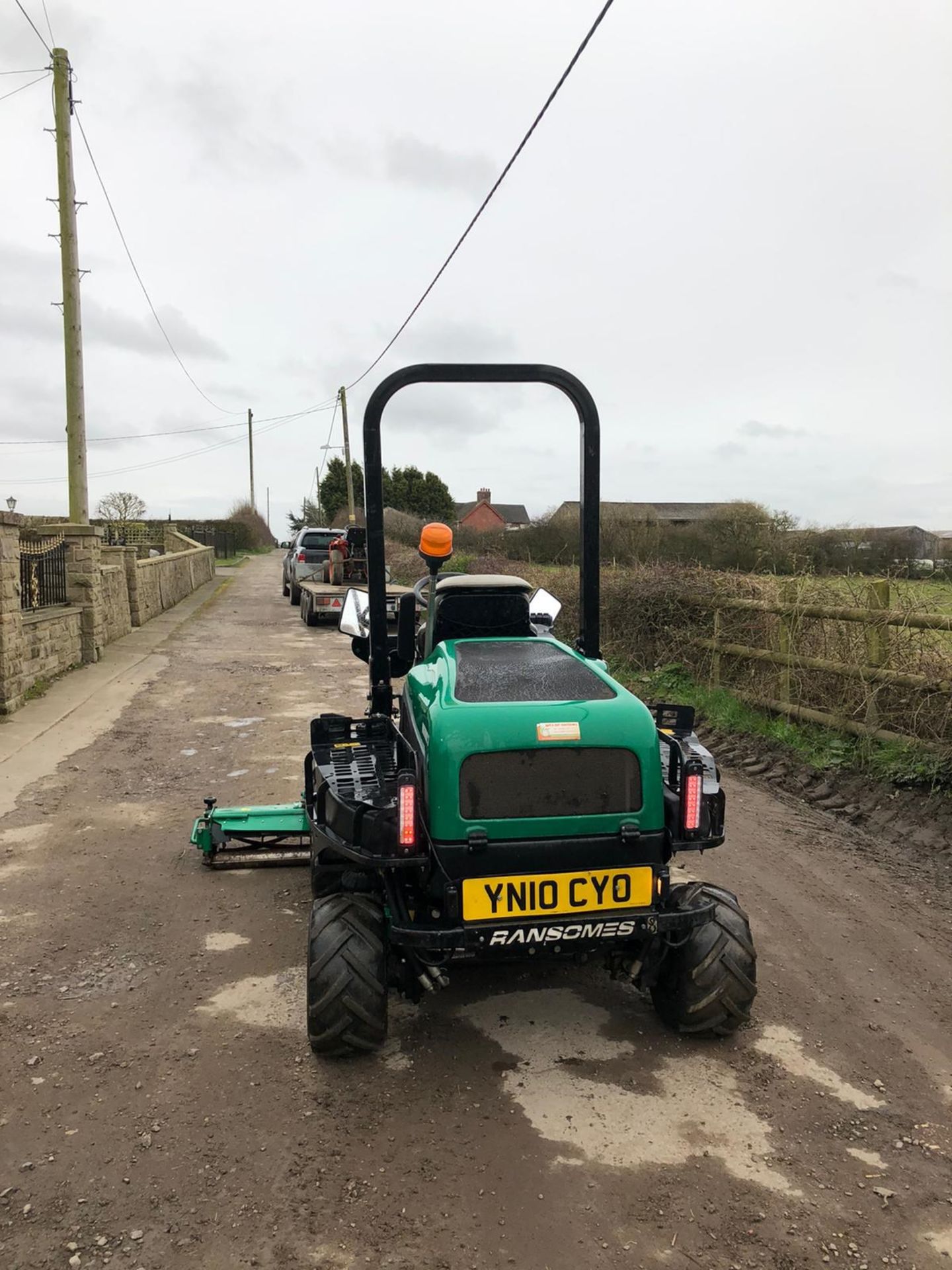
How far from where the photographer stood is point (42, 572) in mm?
12070

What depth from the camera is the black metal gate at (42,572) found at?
11.4 metres

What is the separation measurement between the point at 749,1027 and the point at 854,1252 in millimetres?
1142

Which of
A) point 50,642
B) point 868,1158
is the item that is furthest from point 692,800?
Result: point 50,642

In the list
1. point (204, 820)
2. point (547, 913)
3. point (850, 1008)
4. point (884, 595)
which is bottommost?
point (850, 1008)

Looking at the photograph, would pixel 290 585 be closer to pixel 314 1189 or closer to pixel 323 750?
pixel 323 750

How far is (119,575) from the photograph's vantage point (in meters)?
15.8

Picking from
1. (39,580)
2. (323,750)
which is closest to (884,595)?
(323,750)

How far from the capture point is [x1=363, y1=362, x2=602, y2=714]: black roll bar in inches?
153

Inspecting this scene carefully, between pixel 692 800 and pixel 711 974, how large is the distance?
0.66 metres

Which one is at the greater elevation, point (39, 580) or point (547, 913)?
point (39, 580)

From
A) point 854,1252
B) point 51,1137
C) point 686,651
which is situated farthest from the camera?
point 686,651

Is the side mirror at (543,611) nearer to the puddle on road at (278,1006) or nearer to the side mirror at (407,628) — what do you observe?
the side mirror at (407,628)

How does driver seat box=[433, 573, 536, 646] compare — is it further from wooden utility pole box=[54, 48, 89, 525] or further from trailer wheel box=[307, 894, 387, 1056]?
wooden utility pole box=[54, 48, 89, 525]

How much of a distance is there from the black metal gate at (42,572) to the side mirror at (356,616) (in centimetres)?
794
